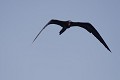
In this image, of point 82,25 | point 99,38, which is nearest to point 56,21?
point 82,25

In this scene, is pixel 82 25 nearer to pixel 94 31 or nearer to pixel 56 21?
pixel 94 31

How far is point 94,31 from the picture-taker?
1739 cm

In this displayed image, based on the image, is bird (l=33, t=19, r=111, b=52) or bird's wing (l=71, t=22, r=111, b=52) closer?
bird (l=33, t=19, r=111, b=52)

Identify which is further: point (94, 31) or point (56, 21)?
point (94, 31)

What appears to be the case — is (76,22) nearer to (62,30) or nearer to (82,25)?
(82,25)

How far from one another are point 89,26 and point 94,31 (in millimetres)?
528

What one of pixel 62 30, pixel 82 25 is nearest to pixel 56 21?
pixel 62 30

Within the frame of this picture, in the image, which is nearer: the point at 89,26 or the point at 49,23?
the point at 49,23

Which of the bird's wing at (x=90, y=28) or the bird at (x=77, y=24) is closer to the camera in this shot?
the bird at (x=77, y=24)

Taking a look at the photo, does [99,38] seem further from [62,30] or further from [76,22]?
[62,30]

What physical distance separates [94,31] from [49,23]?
383 cm

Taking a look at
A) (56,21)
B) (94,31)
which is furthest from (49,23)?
(94,31)

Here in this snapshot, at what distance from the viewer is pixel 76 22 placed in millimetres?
17094

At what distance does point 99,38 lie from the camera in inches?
690
